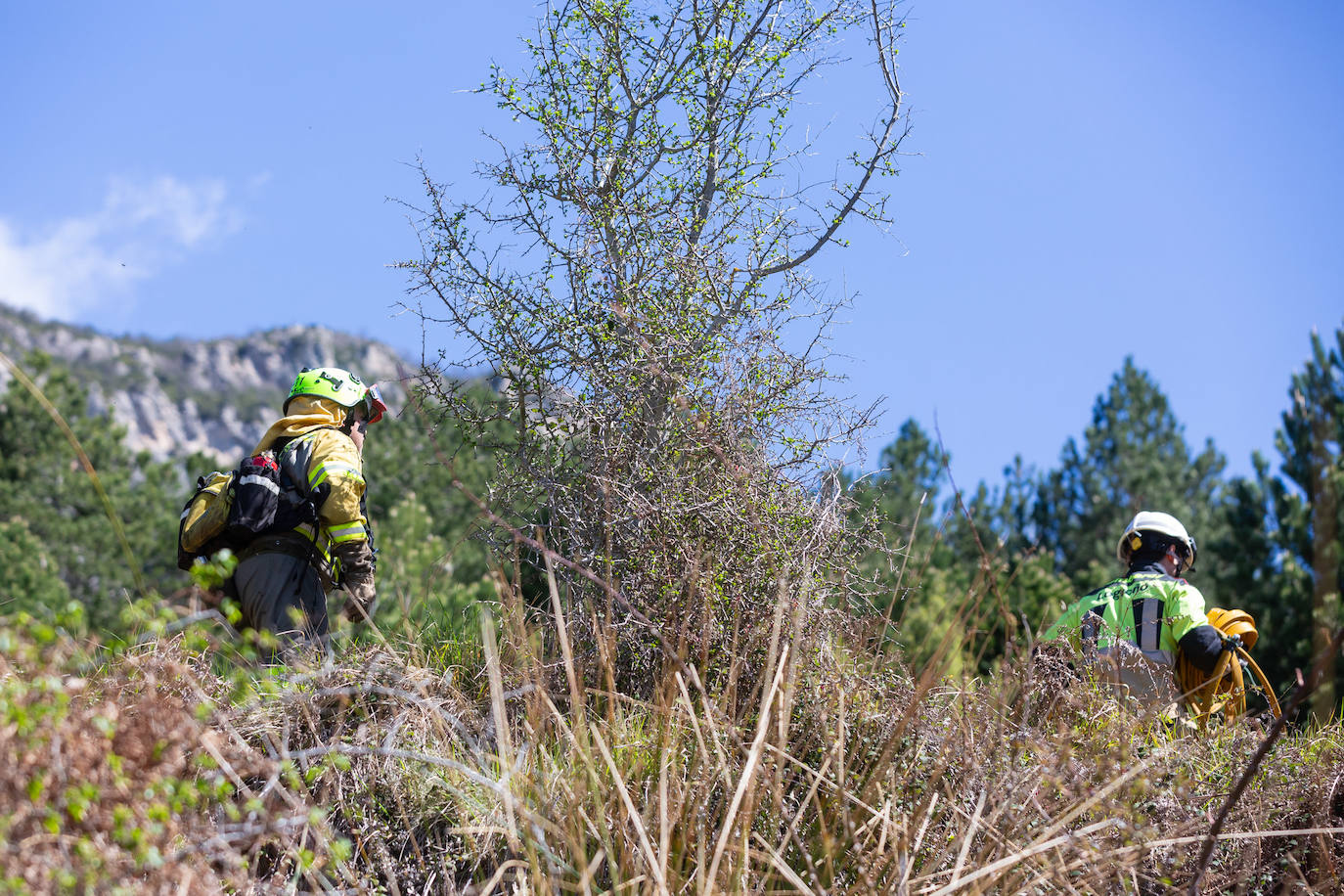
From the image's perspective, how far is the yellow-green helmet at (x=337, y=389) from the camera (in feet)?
15.4

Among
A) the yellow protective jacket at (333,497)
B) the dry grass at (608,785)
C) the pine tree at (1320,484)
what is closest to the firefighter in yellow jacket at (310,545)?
the yellow protective jacket at (333,497)

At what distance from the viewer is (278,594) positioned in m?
4.32

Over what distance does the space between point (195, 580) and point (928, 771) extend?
2.37m

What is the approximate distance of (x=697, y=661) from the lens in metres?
3.88

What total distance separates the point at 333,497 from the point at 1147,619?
3.58 metres

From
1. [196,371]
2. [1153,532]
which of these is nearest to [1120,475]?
[1153,532]

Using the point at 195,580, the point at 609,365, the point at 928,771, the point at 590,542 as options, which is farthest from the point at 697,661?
the point at 195,580

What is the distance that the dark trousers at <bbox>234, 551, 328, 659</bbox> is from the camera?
4.30 meters

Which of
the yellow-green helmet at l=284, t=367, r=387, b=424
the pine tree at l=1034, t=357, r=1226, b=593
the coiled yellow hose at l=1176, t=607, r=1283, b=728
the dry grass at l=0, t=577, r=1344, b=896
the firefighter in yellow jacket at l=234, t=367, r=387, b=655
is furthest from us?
the pine tree at l=1034, t=357, r=1226, b=593

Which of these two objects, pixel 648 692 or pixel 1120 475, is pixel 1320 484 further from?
pixel 1120 475

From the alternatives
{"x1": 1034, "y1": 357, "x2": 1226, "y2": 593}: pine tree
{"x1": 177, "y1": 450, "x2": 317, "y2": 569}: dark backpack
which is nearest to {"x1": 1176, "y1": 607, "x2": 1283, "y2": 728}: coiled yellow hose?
{"x1": 177, "y1": 450, "x2": 317, "y2": 569}: dark backpack

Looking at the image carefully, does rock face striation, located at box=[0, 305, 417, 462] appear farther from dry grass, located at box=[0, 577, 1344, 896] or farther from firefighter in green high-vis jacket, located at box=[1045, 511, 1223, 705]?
dry grass, located at box=[0, 577, 1344, 896]

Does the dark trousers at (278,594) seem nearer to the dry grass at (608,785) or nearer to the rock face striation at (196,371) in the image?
the dry grass at (608,785)

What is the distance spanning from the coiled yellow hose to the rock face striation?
121 m
